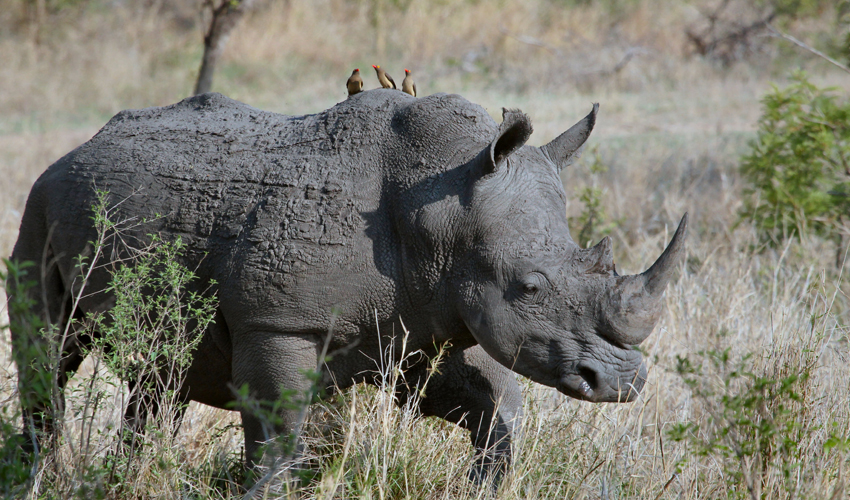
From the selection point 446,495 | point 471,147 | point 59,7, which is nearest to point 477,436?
point 446,495

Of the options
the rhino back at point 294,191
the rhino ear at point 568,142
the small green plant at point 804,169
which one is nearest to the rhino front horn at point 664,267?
the rhino ear at point 568,142

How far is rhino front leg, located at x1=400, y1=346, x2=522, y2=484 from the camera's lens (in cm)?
335

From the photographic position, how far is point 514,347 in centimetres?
288

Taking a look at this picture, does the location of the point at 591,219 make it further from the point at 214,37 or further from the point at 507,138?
the point at 214,37

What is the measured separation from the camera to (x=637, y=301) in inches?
110

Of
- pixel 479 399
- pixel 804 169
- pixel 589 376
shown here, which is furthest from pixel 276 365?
pixel 804 169

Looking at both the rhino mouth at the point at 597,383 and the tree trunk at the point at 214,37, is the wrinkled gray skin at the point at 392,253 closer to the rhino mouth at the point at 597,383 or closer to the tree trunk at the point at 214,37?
A: the rhino mouth at the point at 597,383

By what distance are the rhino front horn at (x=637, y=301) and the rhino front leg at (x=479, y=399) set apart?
2.37 feet

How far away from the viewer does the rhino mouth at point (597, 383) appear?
2.81m

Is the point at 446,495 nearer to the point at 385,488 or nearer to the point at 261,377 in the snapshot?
the point at 385,488

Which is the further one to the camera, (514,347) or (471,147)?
(471,147)

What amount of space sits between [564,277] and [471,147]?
0.62 m

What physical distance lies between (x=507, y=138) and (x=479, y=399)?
3.72 feet

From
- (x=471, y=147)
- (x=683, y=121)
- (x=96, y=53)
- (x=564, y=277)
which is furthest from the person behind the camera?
(x=96, y=53)
